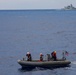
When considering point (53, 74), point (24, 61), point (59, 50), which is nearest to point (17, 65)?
point (24, 61)

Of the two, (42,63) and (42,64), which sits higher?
(42,63)

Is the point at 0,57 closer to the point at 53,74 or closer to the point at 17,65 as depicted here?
the point at 17,65

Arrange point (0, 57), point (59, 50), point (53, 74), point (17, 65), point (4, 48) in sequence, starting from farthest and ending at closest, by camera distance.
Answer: point (4, 48) < point (59, 50) < point (0, 57) < point (17, 65) < point (53, 74)

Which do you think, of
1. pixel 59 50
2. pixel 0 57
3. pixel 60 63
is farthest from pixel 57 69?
pixel 59 50

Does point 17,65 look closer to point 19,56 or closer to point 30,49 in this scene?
point 19,56

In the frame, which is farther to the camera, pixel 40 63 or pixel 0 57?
pixel 0 57

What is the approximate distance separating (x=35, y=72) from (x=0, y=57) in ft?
57.4

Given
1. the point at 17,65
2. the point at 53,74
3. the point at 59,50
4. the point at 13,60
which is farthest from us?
the point at 59,50

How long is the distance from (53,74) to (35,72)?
2.85 m

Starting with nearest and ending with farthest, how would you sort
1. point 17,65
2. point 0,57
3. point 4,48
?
point 17,65
point 0,57
point 4,48

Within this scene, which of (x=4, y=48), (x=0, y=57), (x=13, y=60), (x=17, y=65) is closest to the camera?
(x=17, y=65)

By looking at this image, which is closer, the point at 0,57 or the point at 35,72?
the point at 35,72

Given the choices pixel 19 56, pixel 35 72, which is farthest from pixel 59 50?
pixel 35 72

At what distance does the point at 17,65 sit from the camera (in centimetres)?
6228
